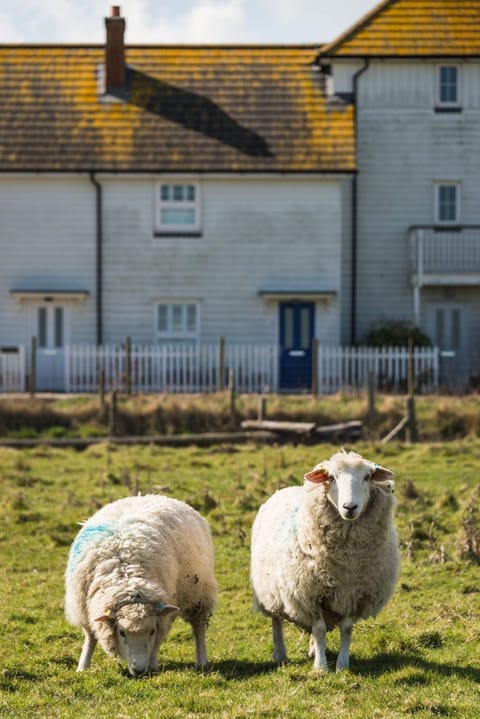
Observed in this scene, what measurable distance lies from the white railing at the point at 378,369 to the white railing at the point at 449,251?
3491 mm

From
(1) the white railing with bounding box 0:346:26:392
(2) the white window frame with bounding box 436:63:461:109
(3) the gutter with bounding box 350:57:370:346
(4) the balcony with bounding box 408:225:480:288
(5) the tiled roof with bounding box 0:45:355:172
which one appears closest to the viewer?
(1) the white railing with bounding box 0:346:26:392

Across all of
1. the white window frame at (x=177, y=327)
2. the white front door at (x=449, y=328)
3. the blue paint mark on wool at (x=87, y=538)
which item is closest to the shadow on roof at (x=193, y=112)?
the white window frame at (x=177, y=327)

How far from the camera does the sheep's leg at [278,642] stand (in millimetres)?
10969

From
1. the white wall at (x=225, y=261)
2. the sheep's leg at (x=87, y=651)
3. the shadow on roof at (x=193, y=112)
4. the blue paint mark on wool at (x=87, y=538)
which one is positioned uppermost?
the shadow on roof at (x=193, y=112)

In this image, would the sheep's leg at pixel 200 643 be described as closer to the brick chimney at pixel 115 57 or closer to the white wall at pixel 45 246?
the white wall at pixel 45 246

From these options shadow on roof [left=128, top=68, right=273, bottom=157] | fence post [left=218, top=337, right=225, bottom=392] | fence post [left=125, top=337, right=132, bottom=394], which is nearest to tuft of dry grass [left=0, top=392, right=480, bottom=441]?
fence post [left=125, top=337, right=132, bottom=394]

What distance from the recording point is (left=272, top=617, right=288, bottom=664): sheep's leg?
1097 centimetres

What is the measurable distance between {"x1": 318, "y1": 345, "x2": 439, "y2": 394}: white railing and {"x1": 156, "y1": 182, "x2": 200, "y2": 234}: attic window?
545cm

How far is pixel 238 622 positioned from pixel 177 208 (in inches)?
895

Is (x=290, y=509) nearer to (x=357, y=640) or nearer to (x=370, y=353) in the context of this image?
(x=357, y=640)

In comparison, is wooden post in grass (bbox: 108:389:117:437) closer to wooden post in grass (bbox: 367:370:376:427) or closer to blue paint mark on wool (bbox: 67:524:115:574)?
wooden post in grass (bbox: 367:370:376:427)

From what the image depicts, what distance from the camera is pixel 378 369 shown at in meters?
31.2

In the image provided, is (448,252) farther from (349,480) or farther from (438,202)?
(349,480)

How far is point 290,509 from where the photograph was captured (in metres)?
11.4
